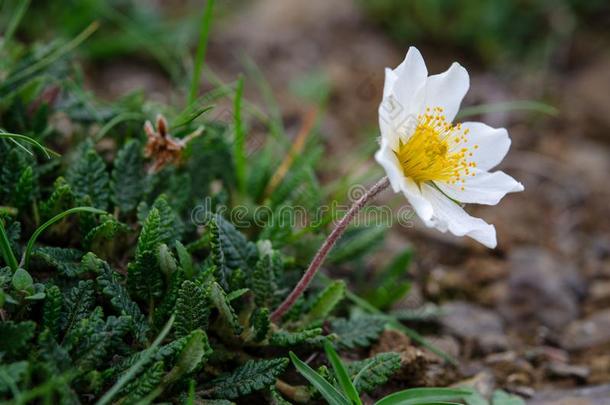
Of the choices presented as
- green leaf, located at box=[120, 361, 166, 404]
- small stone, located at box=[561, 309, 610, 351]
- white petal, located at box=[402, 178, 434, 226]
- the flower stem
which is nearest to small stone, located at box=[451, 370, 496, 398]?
small stone, located at box=[561, 309, 610, 351]

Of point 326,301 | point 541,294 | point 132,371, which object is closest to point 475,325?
point 541,294

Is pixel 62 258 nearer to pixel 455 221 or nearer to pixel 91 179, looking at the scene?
pixel 91 179

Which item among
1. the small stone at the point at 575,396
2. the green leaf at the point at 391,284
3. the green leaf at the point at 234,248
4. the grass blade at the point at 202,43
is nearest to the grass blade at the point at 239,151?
the grass blade at the point at 202,43

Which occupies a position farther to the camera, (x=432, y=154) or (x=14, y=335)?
(x=432, y=154)

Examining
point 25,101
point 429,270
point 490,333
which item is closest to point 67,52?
point 25,101

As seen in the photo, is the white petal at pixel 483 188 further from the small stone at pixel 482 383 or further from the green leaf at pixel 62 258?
the green leaf at pixel 62 258

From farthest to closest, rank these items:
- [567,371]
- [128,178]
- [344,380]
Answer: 1. [567,371]
2. [128,178]
3. [344,380]
